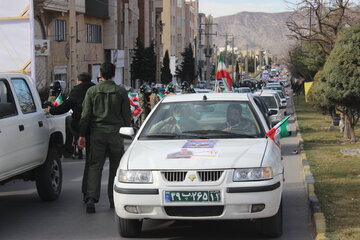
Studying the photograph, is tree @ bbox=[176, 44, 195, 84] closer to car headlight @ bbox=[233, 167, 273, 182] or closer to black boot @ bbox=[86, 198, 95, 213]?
black boot @ bbox=[86, 198, 95, 213]

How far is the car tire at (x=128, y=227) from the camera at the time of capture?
793 centimetres

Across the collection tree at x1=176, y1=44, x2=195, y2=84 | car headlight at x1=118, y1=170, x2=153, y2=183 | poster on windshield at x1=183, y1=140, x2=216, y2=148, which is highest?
poster on windshield at x1=183, y1=140, x2=216, y2=148

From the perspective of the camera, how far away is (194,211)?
7.39 meters

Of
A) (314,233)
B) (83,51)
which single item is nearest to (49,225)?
(314,233)

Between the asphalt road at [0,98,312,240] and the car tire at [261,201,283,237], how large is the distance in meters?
0.21

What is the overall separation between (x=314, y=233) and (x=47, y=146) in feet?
14.0

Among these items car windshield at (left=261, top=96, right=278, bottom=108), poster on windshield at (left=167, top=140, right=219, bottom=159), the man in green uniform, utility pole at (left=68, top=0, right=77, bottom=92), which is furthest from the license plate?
utility pole at (left=68, top=0, right=77, bottom=92)

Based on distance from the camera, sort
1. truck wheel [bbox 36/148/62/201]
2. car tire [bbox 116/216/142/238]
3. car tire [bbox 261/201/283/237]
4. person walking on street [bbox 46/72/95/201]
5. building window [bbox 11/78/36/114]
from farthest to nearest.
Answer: person walking on street [bbox 46/72/95/201]
truck wheel [bbox 36/148/62/201]
building window [bbox 11/78/36/114]
car tire [bbox 116/216/142/238]
car tire [bbox 261/201/283/237]

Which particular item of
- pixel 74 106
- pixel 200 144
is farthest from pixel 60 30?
pixel 200 144

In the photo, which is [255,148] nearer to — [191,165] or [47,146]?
[191,165]

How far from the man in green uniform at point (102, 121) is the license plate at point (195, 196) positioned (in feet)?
8.03

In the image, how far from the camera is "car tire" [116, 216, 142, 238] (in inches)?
312

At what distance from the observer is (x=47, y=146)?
414 inches

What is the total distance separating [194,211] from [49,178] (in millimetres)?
3827
